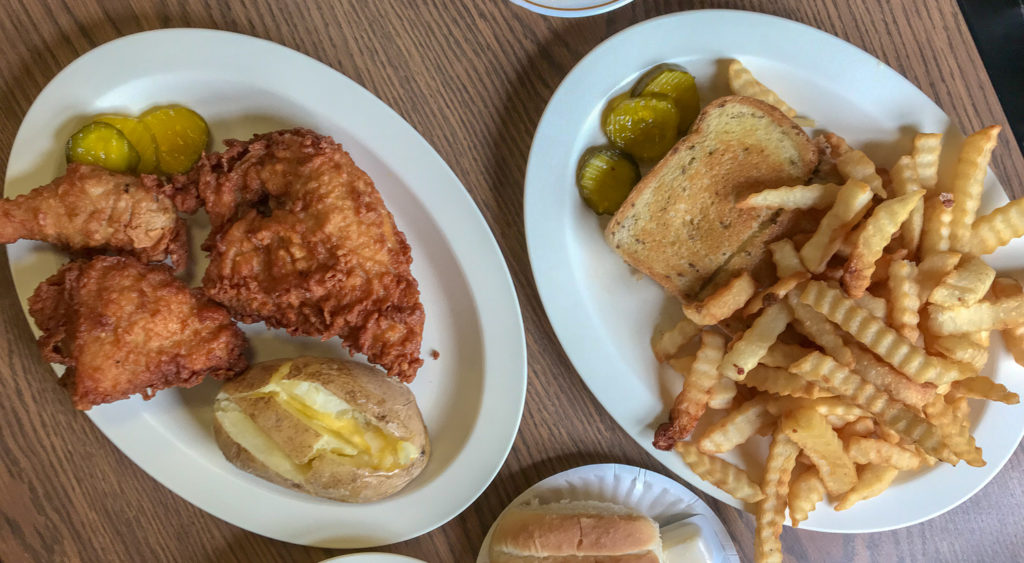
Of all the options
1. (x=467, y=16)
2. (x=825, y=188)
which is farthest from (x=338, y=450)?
(x=825, y=188)

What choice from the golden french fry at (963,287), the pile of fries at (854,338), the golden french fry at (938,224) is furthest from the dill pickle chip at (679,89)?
the golden french fry at (963,287)

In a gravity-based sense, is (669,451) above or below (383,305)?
below

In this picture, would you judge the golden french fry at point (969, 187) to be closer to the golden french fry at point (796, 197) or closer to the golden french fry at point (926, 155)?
the golden french fry at point (926, 155)

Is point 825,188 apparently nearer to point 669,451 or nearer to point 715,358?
point 715,358

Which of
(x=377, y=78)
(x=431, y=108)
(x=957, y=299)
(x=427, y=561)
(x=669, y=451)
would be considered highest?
(x=377, y=78)

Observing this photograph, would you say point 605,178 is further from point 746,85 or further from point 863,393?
point 863,393
